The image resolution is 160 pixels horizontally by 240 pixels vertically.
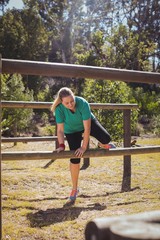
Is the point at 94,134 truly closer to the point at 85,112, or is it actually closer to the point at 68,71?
the point at 85,112

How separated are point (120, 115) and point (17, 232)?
19.8 ft

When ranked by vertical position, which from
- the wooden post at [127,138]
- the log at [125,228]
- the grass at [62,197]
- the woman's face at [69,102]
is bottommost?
the grass at [62,197]

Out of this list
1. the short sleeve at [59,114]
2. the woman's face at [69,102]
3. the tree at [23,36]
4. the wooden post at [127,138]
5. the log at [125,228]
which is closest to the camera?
the log at [125,228]

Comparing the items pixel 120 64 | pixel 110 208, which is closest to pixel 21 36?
pixel 120 64

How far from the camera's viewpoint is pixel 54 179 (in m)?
4.73

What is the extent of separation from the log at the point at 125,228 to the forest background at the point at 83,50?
23.8 feet

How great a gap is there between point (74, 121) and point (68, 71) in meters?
1.51

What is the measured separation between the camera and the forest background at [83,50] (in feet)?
38.6

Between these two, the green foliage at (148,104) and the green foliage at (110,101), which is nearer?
the green foliage at (110,101)

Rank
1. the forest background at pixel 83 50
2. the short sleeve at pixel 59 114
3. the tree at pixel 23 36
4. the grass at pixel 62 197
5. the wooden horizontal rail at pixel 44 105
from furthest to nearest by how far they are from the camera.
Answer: the tree at pixel 23 36
the forest background at pixel 83 50
the wooden horizontal rail at pixel 44 105
the short sleeve at pixel 59 114
the grass at pixel 62 197

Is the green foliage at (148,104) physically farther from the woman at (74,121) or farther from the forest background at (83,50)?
the woman at (74,121)

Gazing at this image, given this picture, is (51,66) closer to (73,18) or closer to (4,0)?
(4,0)

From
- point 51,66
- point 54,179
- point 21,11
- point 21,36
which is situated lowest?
point 54,179

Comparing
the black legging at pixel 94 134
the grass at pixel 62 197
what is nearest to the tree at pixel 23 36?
the grass at pixel 62 197
